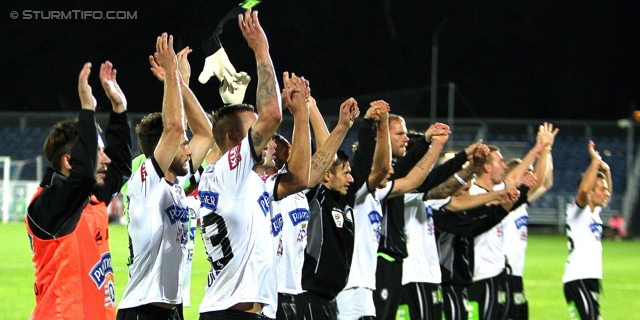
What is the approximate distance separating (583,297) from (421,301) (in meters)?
2.55

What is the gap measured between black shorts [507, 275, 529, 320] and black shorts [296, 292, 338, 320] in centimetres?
411

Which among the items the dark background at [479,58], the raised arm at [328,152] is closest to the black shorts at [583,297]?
the raised arm at [328,152]

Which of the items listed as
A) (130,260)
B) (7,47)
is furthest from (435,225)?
(7,47)

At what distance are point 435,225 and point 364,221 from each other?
164 centimetres

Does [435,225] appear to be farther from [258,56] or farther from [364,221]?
[258,56]

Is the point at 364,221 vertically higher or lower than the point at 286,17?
lower

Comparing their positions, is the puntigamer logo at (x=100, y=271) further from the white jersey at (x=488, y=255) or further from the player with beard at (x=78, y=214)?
the white jersey at (x=488, y=255)

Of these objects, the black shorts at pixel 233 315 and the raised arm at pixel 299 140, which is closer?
the black shorts at pixel 233 315

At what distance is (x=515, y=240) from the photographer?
1045 cm

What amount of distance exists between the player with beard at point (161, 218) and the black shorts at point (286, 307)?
81 centimetres

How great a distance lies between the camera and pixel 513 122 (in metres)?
35.5

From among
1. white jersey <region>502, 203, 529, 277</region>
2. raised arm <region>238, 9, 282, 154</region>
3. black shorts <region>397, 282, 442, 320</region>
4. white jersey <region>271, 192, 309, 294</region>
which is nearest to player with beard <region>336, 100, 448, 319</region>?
white jersey <region>271, 192, 309, 294</region>

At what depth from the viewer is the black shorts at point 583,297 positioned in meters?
9.79

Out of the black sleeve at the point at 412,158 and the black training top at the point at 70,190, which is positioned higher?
the black sleeve at the point at 412,158
